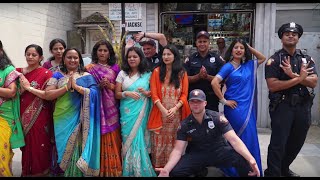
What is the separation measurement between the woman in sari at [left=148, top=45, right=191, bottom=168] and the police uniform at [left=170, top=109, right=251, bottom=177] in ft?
0.91

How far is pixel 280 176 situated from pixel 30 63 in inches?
118

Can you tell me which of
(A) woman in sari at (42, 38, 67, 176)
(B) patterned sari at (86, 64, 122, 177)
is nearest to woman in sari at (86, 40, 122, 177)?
(B) patterned sari at (86, 64, 122, 177)

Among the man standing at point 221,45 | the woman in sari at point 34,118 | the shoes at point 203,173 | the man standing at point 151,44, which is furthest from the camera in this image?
the man standing at point 221,45

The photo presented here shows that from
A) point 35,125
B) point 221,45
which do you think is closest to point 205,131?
point 35,125

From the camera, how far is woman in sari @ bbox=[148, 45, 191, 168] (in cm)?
339

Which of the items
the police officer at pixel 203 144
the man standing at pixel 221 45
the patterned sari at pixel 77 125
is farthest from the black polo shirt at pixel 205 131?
the man standing at pixel 221 45

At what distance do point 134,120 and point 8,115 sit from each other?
1.32m

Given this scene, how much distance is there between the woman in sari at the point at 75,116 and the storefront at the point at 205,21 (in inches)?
122

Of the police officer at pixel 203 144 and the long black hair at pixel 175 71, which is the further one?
the long black hair at pixel 175 71

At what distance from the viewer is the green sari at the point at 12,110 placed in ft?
10.5

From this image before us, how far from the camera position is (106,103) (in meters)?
3.41

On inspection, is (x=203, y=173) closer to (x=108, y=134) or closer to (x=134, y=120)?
(x=134, y=120)

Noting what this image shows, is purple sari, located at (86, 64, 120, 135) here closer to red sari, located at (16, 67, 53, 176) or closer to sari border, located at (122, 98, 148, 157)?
sari border, located at (122, 98, 148, 157)

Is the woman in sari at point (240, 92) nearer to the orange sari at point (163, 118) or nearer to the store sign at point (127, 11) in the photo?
the orange sari at point (163, 118)
